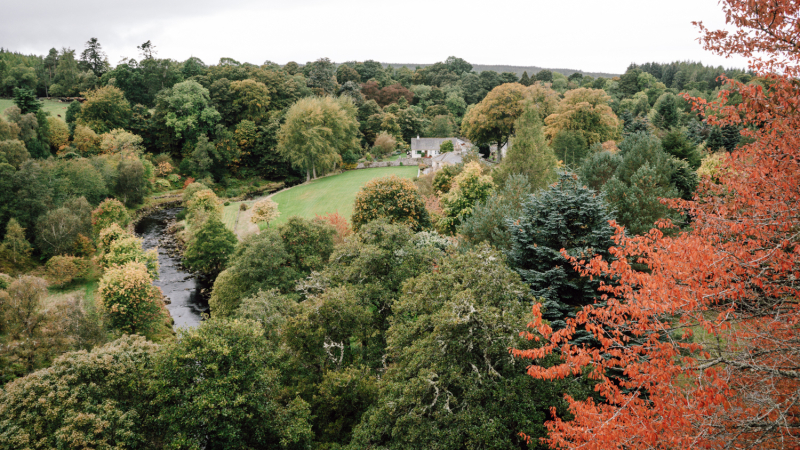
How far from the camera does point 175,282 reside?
106 ft

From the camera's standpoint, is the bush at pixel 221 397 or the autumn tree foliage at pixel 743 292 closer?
the autumn tree foliage at pixel 743 292

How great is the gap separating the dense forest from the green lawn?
19.6 feet

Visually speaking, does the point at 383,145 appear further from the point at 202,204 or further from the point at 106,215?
the point at 106,215

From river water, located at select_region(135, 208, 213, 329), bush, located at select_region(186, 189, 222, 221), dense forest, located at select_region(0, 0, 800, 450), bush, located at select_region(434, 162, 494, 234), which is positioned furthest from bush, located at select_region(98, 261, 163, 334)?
bush, located at select_region(434, 162, 494, 234)

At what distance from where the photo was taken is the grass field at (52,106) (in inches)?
2296

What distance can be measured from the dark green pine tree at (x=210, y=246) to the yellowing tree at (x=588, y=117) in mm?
33525

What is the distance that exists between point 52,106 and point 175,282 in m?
54.9

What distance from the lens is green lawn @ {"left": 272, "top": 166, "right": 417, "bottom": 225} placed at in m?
42.4

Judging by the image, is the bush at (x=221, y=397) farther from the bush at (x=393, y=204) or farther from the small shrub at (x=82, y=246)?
the small shrub at (x=82, y=246)

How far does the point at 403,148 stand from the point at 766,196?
233 ft

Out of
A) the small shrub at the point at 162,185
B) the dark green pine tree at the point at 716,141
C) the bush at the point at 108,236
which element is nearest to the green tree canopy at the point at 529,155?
the dark green pine tree at the point at 716,141

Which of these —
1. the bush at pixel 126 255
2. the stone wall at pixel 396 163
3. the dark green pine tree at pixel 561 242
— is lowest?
the bush at pixel 126 255

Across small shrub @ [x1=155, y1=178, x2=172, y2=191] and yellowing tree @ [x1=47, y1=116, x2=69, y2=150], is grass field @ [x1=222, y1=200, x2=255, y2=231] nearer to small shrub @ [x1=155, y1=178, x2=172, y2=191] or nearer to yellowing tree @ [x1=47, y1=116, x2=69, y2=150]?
small shrub @ [x1=155, y1=178, x2=172, y2=191]

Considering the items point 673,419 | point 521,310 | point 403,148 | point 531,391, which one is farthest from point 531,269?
point 403,148
